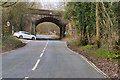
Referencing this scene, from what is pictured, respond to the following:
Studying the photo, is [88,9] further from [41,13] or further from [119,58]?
[41,13]

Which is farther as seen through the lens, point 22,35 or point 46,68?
point 22,35

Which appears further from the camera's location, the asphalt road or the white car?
the white car

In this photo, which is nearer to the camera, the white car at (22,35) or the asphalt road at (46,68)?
the asphalt road at (46,68)

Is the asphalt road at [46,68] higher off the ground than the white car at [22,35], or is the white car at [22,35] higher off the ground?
the white car at [22,35]

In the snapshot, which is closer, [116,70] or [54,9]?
[116,70]

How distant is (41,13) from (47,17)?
1.89 metres

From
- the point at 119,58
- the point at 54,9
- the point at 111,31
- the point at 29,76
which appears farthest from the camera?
the point at 54,9

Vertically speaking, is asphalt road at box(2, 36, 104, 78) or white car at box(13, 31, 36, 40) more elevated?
white car at box(13, 31, 36, 40)

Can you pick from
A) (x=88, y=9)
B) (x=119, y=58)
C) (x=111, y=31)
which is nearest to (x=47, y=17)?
(x=88, y=9)

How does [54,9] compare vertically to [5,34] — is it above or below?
above

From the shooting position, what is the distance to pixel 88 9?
23.8 m

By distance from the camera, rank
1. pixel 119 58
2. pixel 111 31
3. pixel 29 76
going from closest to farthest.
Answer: pixel 29 76 < pixel 119 58 < pixel 111 31

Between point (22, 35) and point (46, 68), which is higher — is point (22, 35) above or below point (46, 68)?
above

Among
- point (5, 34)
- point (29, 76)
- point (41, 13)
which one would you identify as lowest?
point (29, 76)
